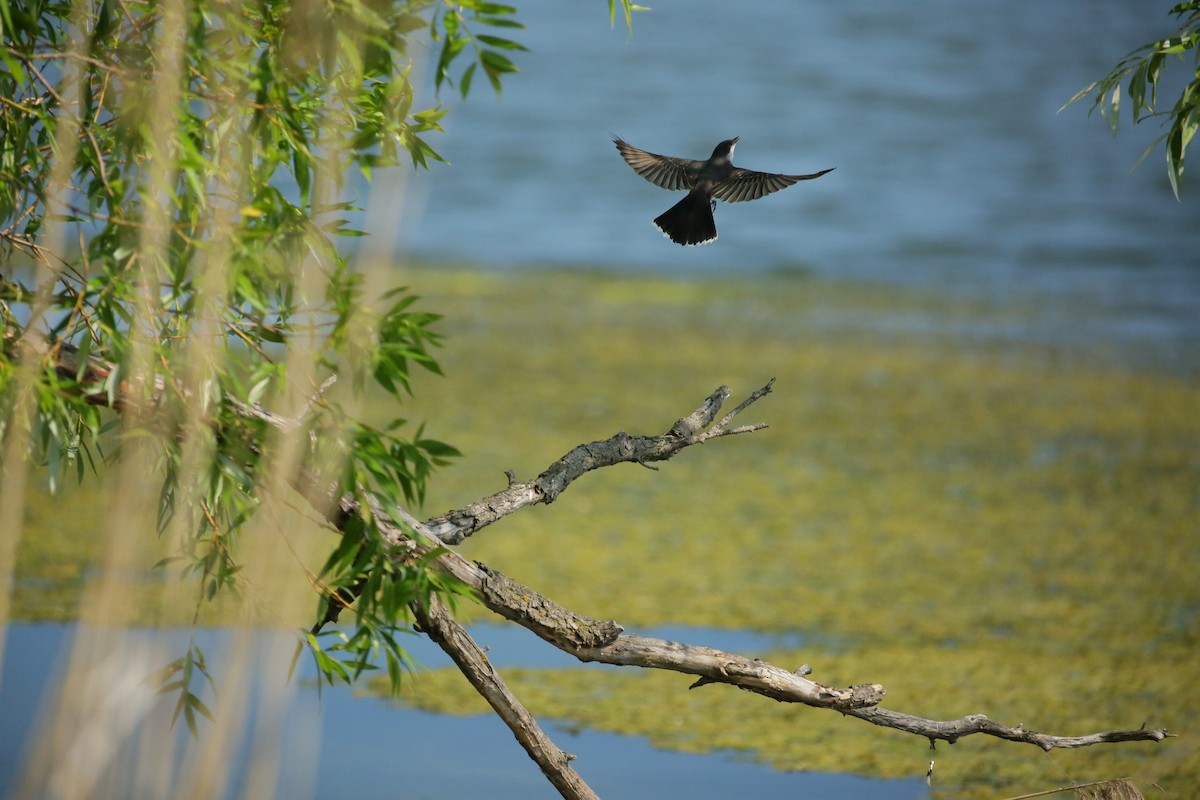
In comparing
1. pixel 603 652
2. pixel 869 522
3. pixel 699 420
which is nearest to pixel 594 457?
pixel 699 420

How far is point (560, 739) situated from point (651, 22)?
14928 mm

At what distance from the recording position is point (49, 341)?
5.48 ft

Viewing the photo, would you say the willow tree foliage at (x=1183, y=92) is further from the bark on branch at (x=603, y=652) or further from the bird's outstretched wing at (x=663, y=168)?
the bark on branch at (x=603, y=652)

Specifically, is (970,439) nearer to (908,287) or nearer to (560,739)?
(560,739)

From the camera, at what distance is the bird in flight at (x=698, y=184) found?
212 cm

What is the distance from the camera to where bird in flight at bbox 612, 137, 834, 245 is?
2117 mm

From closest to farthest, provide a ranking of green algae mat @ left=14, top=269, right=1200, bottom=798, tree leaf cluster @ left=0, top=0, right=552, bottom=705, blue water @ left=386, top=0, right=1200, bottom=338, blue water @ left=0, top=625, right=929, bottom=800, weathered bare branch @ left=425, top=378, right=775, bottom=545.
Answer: tree leaf cluster @ left=0, top=0, right=552, bottom=705
weathered bare branch @ left=425, top=378, right=775, bottom=545
blue water @ left=0, top=625, right=929, bottom=800
green algae mat @ left=14, top=269, right=1200, bottom=798
blue water @ left=386, top=0, right=1200, bottom=338

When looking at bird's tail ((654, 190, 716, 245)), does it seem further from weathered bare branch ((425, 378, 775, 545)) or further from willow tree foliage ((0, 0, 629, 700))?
willow tree foliage ((0, 0, 629, 700))

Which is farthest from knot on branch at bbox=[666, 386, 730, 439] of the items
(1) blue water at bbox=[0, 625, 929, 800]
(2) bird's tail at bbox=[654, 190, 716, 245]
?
(1) blue water at bbox=[0, 625, 929, 800]

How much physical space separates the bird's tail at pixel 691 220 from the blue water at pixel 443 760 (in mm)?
1196

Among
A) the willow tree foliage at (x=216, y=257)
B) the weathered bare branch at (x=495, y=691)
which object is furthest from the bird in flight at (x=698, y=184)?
the weathered bare branch at (x=495, y=691)

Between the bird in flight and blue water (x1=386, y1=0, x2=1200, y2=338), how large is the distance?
5.24m

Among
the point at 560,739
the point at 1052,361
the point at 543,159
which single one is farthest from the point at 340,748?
the point at 543,159

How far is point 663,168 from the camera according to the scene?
2.20 metres
